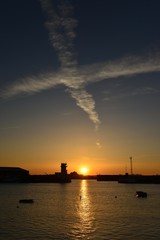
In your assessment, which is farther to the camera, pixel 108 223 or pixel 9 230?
pixel 108 223

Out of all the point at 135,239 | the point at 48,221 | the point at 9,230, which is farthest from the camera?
the point at 48,221

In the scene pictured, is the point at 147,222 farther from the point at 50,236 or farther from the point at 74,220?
the point at 50,236

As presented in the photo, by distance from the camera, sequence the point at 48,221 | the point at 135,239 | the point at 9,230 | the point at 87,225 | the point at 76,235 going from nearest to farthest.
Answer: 1. the point at 135,239
2. the point at 76,235
3. the point at 9,230
4. the point at 87,225
5. the point at 48,221

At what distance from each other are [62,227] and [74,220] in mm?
8407

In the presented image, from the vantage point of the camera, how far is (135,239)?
4272cm

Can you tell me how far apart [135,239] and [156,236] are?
3.85m

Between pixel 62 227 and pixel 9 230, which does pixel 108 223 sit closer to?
pixel 62 227

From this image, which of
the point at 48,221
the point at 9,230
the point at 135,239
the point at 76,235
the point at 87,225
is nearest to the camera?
the point at 135,239

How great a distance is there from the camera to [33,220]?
59688mm

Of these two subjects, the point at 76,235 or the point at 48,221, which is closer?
the point at 76,235

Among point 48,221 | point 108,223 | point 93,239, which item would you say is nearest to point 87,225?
point 108,223

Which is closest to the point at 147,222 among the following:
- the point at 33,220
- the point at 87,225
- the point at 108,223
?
the point at 108,223

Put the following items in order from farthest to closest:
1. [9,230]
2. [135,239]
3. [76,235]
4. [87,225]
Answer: [87,225] → [9,230] → [76,235] → [135,239]

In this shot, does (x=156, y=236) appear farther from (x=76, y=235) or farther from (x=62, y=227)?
(x=62, y=227)
